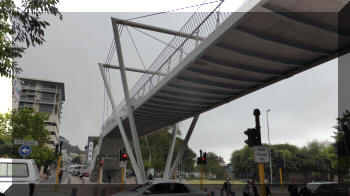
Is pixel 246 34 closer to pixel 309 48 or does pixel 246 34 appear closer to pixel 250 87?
pixel 309 48

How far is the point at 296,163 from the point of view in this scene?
200 ft

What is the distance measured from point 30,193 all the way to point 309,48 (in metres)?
11.1

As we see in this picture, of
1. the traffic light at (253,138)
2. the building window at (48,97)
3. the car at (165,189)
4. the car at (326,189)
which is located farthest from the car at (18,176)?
the building window at (48,97)

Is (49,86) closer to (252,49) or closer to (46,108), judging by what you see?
(46,108)

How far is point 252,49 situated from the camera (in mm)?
A: 10742

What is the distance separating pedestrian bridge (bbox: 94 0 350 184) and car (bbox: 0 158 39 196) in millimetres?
7507

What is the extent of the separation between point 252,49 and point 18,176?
378 inches

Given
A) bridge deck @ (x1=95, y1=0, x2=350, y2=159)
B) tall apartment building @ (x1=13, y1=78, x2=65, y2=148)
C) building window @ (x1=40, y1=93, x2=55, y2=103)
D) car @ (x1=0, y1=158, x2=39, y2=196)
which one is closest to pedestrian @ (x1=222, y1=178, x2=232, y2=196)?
bridge deck @ (x1=95, y1=0, x2=350, y2=159)

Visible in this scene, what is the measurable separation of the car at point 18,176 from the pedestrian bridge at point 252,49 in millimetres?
7507

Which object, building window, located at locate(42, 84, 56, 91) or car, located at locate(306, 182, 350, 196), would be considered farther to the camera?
building window, located at locate(42, 84, 56, 91)

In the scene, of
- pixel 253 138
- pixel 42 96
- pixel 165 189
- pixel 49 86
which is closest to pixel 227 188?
pixel 165 189

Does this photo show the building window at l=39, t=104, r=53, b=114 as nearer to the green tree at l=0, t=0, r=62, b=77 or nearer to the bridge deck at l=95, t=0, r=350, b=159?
the bridge deck at l=95, t=0, r=350, b=159

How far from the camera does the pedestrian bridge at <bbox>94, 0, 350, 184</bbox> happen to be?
27.3 feet

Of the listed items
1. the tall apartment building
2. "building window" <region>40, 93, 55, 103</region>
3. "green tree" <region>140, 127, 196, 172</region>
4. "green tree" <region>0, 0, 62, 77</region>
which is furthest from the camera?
"building window" <region>40, 93, 55, 103</region>
